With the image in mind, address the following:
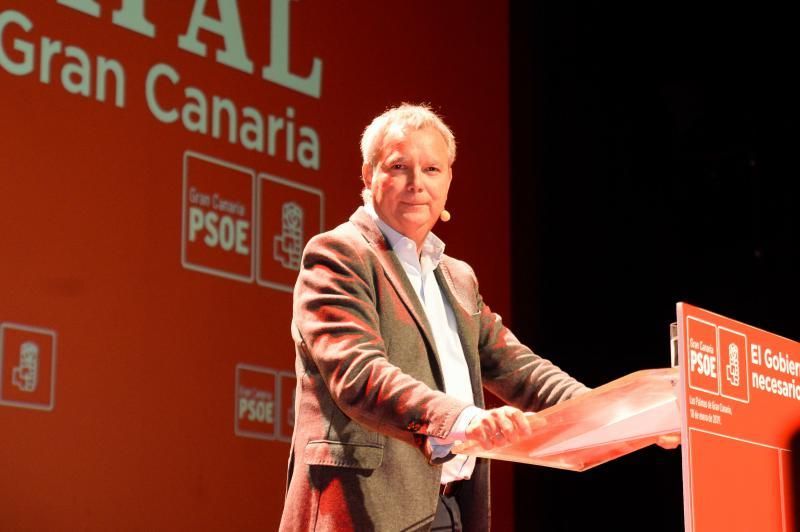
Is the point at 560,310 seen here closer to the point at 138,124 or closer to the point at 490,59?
the point at 490,59

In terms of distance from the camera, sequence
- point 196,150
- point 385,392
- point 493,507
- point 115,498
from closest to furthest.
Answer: point 385,392 < point 115,498 < point 196,150 < point 493,507

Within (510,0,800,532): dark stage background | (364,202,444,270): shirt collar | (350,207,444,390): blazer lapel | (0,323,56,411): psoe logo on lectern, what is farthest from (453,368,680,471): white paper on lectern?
(510,0,800,532): dark stage background

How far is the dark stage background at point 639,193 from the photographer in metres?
5.39

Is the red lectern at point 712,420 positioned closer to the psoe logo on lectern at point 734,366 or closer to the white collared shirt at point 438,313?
the psoe logo on lectern at point 734,366

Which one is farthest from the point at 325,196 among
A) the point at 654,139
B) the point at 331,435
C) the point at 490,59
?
the point at 331,435

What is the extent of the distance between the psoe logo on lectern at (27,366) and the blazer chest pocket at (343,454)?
166cm

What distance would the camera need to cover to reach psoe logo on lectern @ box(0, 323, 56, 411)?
3348 mm

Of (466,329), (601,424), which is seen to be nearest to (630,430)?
(601,424)

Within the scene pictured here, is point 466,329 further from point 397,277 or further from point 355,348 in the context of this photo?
point 355,348

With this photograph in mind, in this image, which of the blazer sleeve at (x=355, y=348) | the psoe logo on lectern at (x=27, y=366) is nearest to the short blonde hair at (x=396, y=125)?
the blazer sleeve at (x=355, y=348)

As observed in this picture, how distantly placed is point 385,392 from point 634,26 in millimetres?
4139

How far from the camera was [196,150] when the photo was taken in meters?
3.94

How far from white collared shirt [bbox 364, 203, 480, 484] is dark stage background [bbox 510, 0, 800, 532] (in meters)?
3.25

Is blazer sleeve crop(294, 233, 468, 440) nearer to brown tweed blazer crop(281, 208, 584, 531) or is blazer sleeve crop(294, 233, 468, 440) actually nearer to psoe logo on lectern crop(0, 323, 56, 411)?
brown tweed blazer crop(281, 208, 584, 531)
